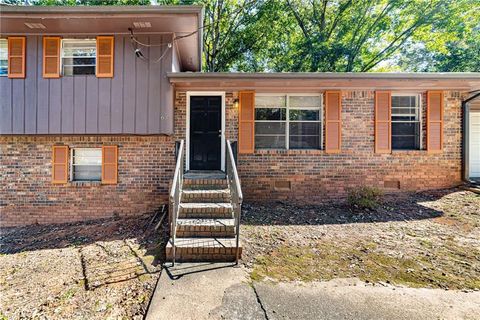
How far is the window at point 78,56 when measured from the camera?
5703 millimetres

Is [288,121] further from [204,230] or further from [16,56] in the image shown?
[16,56]

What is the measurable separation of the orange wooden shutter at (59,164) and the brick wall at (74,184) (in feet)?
0.43

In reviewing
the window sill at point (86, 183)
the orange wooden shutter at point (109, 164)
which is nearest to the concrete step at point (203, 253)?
the orange wooden shutter at point (109, 164)

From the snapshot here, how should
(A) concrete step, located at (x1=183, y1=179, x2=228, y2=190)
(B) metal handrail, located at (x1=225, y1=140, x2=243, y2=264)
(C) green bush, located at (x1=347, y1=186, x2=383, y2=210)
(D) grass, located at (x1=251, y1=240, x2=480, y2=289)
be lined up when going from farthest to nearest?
(C) green bush, located at (x1=347, y1=186, x2=383, y2=210)
(A) concrete step, located at (x1=183, y1=179, x2=228, y2=190)
(B) metal handrail, located at (x1=225, y1=140, x2=243, y2=264)
(D) grass, located at (x1=251, y1=240, x2=480, y2=289)

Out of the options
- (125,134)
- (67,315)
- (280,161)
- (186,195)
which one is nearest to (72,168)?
(125,134)

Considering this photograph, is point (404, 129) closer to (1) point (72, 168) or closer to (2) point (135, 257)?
(2) point (135, 257)

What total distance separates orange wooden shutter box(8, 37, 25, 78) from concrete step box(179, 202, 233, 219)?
5410 mm

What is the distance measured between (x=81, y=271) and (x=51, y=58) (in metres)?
5.24

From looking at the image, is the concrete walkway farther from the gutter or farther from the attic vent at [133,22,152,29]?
the attic vent at [133,22,152,29]

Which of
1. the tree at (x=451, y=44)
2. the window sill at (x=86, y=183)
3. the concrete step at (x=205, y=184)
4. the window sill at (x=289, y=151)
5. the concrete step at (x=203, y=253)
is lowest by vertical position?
the concrete step at (x=203, y=253)

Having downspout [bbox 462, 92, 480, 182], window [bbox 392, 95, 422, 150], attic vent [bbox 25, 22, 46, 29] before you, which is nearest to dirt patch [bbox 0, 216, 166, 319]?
attic vent [bbox 25, 22, 46, 29]

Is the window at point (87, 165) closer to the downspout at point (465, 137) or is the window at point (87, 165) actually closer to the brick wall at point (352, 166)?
the brick wall at point (352, 166)

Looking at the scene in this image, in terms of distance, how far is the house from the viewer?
17.9 ft

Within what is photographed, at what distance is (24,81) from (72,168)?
92.9 inches
